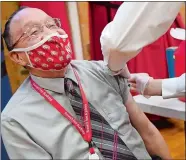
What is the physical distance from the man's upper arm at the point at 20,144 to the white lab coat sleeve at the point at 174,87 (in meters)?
0.76

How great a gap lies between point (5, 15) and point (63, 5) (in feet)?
1.29

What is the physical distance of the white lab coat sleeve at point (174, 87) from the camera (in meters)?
1.68

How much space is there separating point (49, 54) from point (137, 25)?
0.40 meters

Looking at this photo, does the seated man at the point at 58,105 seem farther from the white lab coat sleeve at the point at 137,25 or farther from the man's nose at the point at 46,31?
the white lab coat sleeve at the point at 137,25

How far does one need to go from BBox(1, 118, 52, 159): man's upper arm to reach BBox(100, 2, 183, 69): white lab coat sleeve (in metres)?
0.47

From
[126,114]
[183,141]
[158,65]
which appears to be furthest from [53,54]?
[183,141]

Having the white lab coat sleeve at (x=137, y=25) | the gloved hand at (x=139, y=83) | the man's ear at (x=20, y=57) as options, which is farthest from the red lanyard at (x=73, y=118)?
the gloved hand at (x=139, y=83)

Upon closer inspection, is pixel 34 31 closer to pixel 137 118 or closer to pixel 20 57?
pixel 20 57

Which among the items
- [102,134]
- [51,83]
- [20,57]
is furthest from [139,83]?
[20,57]

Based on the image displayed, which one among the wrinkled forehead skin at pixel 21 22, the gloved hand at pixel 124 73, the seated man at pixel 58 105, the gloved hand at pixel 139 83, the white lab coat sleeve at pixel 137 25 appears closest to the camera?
the white lab coat sleeve at pixel 137 25

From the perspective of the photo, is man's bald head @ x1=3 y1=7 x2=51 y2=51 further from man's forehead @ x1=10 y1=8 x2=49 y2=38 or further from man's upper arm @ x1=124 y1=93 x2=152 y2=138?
man's upper arm @ x1=124 y1=93 x2=152 y2=138

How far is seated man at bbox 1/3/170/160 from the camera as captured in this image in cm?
133

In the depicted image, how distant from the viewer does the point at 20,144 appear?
1292 millimetres

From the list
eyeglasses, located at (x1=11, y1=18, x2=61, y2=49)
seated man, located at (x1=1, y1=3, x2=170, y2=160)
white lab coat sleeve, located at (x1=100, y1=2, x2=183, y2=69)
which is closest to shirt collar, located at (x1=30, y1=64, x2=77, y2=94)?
seated man, located at (x1=1, y1=3, x2=170, y2=160)
